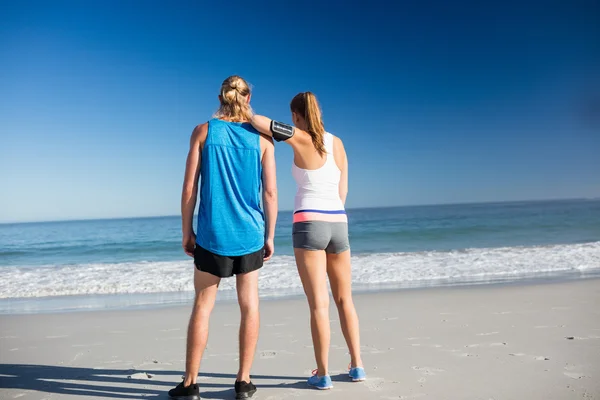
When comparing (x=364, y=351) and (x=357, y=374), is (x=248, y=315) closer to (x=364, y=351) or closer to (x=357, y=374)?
(x=357, y=374)

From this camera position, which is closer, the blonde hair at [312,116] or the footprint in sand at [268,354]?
the blonde hair at [312,116]

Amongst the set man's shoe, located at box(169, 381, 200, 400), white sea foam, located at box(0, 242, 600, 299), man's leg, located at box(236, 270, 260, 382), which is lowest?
white sea foam, located at box(0, 242, 600, 299)

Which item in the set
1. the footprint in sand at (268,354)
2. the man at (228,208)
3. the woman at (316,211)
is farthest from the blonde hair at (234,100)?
the footprint in sand at (268,354)

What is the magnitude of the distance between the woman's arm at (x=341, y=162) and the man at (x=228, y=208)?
46cm

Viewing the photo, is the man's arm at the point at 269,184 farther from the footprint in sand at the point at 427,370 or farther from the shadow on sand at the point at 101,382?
the footprint in sand at the point at 427,370

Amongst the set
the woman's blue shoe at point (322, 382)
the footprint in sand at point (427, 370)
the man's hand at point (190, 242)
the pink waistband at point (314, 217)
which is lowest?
the footprint in sand at point (427, 370)

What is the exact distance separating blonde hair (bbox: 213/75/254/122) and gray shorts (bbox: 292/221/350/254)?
731mm

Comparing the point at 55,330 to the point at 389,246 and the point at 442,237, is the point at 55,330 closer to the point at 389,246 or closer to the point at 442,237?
the point at 389,246

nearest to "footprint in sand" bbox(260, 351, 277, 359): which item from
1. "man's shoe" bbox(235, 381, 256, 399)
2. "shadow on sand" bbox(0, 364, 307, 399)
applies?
"shadow on sand" bbox(0, 364, 307, 399)

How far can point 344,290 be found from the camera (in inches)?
119

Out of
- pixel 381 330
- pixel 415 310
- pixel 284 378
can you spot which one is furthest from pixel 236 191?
pixel 415 310

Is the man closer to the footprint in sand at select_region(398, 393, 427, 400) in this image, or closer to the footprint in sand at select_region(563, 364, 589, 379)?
the footprint in sand at select_region(398, 393, 427, 400)

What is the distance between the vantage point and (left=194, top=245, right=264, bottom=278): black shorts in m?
2.57

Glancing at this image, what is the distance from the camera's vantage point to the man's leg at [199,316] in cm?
262
